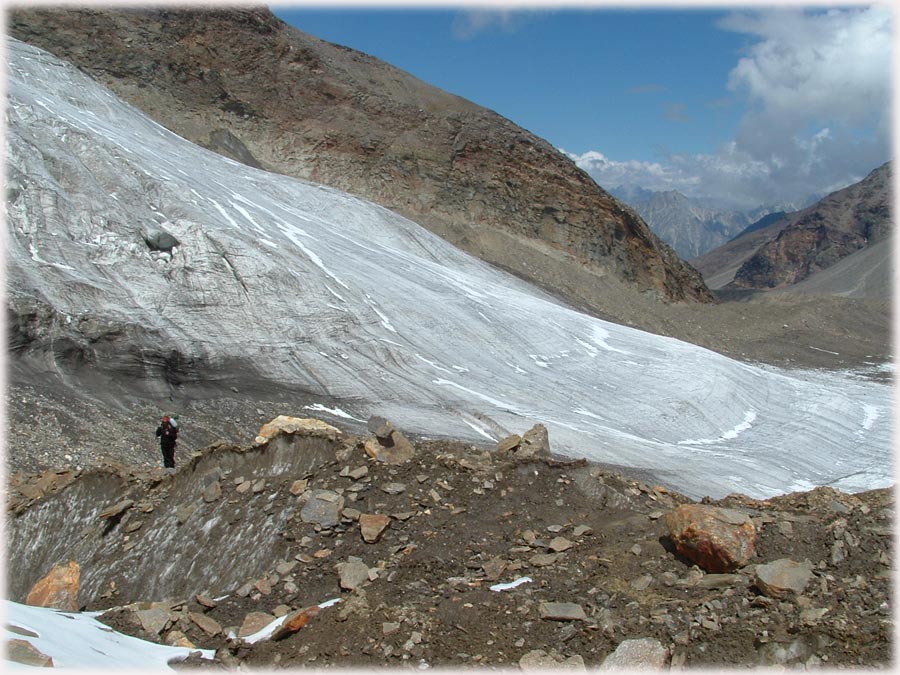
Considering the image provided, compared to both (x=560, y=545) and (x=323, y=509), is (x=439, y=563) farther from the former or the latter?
(x=323, y=509)

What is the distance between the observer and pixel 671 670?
4.59 metres

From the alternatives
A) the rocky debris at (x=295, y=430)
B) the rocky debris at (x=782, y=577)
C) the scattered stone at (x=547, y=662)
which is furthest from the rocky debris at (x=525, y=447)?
the scattered stone at (x=547, y=662)

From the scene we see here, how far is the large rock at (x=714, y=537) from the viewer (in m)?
5.68

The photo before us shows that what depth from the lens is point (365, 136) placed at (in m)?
40.1

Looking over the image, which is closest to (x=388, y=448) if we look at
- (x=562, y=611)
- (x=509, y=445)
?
(x=509, y=445)

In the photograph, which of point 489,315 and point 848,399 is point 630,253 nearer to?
point 848,399

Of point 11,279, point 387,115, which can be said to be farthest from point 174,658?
point 387,115

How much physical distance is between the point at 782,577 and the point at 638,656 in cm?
138

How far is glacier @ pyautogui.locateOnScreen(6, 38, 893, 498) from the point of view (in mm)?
14344

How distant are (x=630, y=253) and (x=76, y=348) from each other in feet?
118

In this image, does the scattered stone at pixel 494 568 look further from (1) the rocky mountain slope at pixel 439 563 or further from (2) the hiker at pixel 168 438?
(2) the hiker at pixel 168 438

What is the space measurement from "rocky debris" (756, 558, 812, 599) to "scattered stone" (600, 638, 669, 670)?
3.38 feet

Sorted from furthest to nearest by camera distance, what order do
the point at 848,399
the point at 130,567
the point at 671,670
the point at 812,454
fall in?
the point at 848,399 → the point at 812,454 → the point at 130,567 → the point at 671,670

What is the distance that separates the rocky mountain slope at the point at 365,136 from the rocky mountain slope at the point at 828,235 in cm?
10058
